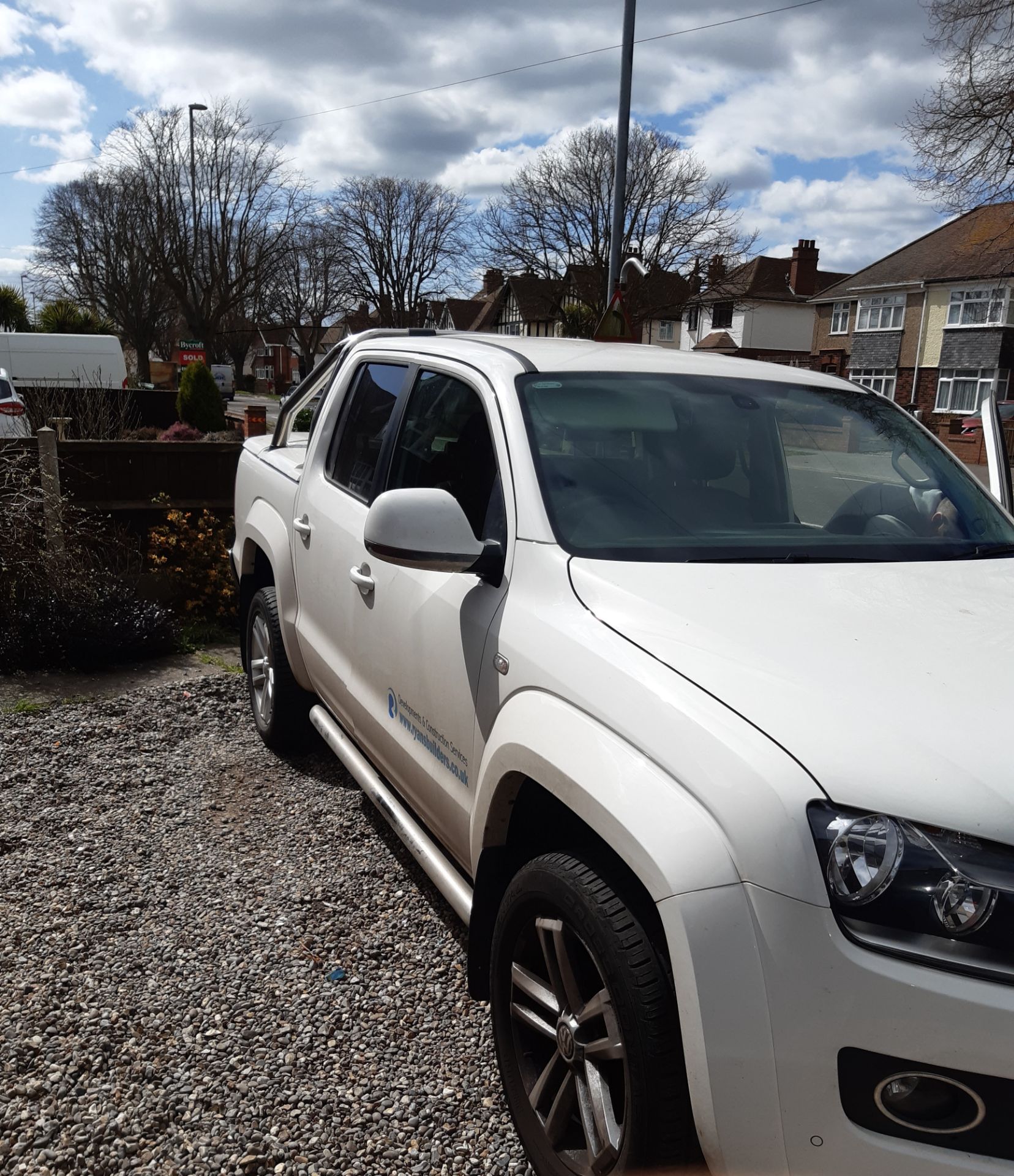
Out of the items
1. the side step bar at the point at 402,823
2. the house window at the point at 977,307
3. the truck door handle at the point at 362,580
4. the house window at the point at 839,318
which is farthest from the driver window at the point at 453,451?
the house window at the point at 839,318

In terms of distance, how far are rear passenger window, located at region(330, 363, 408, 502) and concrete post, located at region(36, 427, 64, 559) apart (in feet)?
10.9

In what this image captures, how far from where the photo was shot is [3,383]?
19.0 metres

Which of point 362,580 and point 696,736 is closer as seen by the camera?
point 696,736

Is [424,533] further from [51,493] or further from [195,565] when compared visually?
[195,565]

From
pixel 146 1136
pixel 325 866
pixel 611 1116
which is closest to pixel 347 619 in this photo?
pixel 325 866

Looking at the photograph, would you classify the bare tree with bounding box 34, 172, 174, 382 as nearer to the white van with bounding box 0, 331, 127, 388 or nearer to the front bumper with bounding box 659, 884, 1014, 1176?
the white van with bounding box 0, 331, 127, 388

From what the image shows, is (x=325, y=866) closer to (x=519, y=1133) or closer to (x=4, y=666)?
(x=519, y=1133)

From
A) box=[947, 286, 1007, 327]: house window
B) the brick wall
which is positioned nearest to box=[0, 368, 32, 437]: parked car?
box=[947, 286, 1007, 327]: house window

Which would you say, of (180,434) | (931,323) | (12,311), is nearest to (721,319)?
(931,323)

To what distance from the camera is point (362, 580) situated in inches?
127

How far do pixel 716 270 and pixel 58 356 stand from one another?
921 inches

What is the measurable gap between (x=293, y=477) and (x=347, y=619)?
1178 mm

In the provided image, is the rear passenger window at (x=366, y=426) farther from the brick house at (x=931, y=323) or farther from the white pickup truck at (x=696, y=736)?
the brick house at (x=931, y=323)

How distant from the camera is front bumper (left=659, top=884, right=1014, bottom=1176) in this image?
4.78 ft
